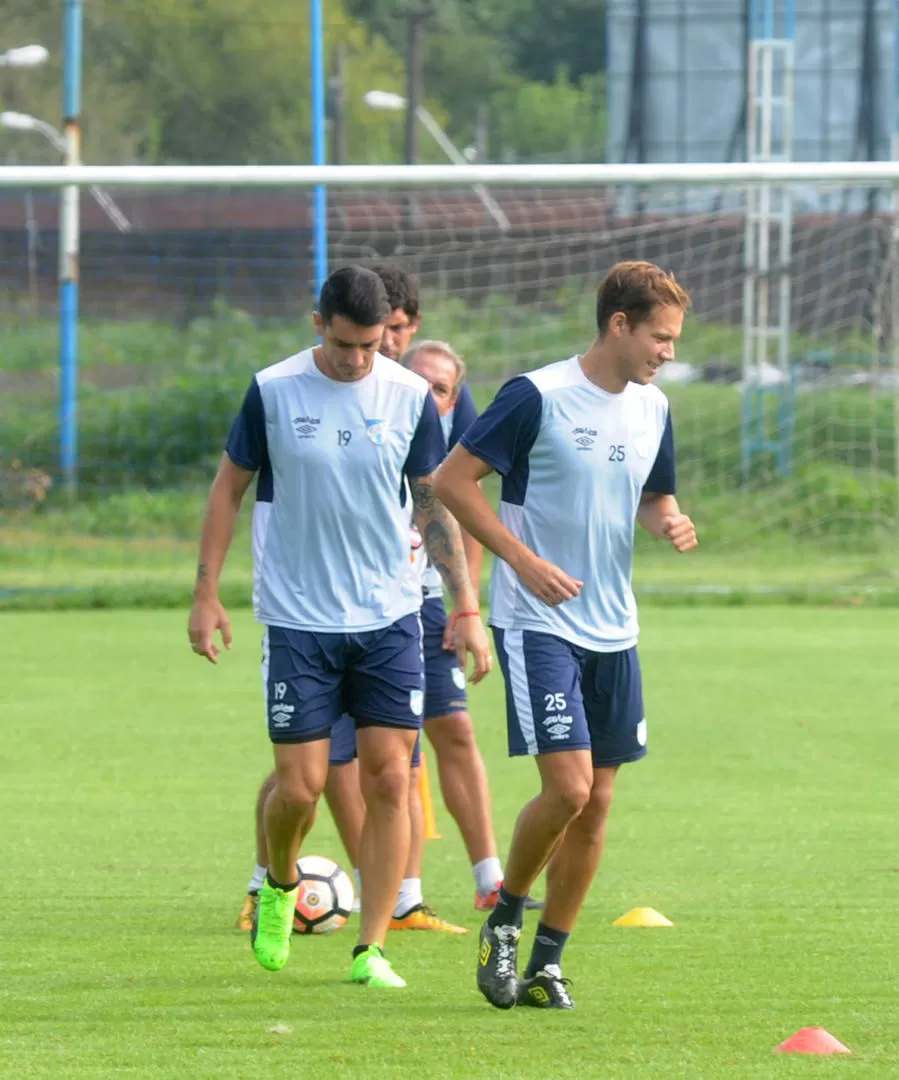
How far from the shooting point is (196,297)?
22281 millimetres

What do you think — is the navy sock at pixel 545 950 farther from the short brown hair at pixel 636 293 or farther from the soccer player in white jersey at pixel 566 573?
the short brown hair at pixel 636 293

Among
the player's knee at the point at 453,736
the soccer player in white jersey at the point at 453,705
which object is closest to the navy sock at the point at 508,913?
the soccer player in white jersey at the point at 453,705

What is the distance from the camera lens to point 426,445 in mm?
5832

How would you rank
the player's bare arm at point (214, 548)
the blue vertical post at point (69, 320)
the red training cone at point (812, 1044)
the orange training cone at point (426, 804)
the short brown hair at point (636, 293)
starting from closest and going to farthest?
the red training cone at point (812, 1044) < the short brown hair at point (636, 293) < the player's bare arm at point (214, 548) < the orange training cone at point (426, 804) < the blue vertical post at point (69, 320)

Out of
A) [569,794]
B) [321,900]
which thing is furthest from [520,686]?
[321,900]

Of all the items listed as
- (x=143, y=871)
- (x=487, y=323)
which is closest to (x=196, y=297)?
(x=487, y=323)

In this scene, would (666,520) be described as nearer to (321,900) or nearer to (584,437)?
(584,437)

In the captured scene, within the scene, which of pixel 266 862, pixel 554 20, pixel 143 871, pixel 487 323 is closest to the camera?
pixel 266 862

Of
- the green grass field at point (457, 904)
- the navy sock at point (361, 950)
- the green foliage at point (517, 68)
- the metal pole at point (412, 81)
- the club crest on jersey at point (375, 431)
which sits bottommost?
the green grass field at point (457, 904)

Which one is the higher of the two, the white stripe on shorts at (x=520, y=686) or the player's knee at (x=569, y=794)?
the white stripe on shorts at (x=520, y=686)

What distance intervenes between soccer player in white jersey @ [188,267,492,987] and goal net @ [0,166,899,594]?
1032cm

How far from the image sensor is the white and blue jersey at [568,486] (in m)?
5.39

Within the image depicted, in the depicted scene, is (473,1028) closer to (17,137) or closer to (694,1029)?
(694,1029)

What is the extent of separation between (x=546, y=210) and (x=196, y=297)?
3.99 metres
